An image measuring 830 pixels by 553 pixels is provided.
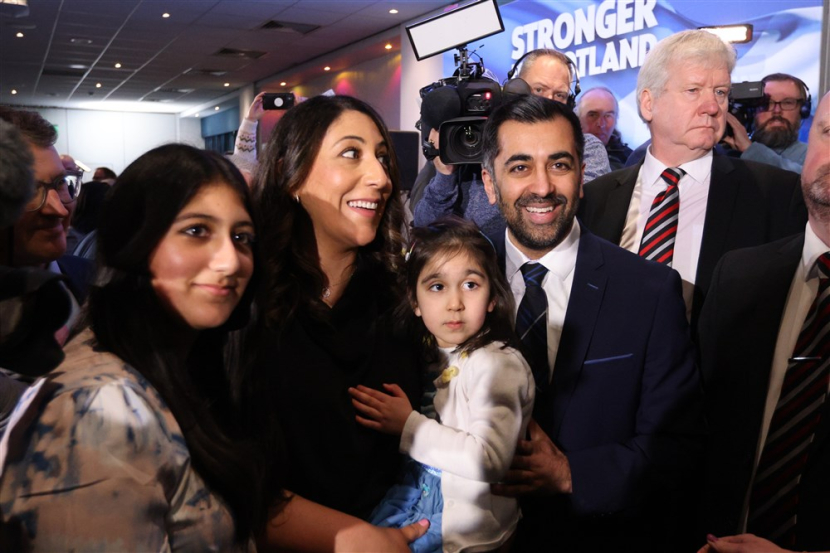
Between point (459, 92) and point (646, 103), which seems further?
point (646, 103)

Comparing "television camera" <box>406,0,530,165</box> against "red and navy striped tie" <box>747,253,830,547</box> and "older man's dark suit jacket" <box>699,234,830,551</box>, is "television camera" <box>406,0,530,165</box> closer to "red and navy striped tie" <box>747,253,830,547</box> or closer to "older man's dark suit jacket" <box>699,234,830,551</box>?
"older man's dark suit jacket" <box>699,234,830,551</box>

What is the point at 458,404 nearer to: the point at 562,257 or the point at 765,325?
the point at 562,257

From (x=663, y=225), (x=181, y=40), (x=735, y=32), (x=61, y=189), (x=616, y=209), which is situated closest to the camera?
(x=61, y=189)

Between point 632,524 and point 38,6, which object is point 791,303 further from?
point 38,6

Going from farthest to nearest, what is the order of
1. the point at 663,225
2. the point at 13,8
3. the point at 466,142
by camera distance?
the point at 13,8 → the point at 663,225 → the point at 466,142

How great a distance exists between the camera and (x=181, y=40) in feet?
34.0

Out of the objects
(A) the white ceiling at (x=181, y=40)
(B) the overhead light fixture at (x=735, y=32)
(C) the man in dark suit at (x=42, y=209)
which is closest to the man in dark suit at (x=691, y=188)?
(B) the overhead light fixture at (x=735, y=32)

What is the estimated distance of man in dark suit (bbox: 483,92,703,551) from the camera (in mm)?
1575

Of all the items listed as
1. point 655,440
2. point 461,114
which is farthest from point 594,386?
point 461,114

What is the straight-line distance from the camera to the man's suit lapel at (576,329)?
162cm

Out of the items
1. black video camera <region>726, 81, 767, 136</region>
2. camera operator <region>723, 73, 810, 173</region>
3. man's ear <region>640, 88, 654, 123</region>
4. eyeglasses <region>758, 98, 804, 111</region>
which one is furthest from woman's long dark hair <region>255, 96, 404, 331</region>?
eyeglasses <region>758, 98, 804, 111</region>

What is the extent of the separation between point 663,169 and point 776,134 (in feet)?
5.85

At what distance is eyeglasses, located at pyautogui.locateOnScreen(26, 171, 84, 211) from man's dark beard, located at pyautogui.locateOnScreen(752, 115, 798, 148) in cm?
331

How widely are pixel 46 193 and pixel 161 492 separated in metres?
1.10
